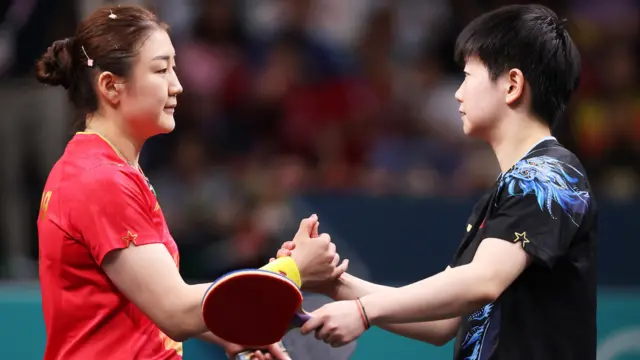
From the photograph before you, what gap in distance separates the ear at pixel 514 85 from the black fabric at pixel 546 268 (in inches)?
5.8

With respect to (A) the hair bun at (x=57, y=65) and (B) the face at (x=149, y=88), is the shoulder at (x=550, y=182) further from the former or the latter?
(A) the hair bun at (x=57, y=65)

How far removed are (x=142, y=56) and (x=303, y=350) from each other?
1.06 meters

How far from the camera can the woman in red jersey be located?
260 centimetres

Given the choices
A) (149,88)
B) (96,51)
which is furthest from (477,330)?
(96,51)

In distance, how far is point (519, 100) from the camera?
280 cm

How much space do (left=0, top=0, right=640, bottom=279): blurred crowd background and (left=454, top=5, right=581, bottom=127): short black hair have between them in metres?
2.88

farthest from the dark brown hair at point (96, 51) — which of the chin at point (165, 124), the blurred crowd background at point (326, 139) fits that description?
the blurred crowd background at point (326, 139)

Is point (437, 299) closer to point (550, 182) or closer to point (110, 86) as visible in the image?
point (550, 182)

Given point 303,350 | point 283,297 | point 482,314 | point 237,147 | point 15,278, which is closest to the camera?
point 283,297

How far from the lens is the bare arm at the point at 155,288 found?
2588mm

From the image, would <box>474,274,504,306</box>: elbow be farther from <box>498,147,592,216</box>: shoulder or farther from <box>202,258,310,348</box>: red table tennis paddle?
<box>202,258,310,348</box>: red table tennis paddle

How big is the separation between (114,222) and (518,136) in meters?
1.13

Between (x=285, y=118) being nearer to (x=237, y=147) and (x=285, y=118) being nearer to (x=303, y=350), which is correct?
(x=237, y=147)

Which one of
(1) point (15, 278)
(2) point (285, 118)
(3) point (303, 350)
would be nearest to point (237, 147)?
(2) point (285, 118)
